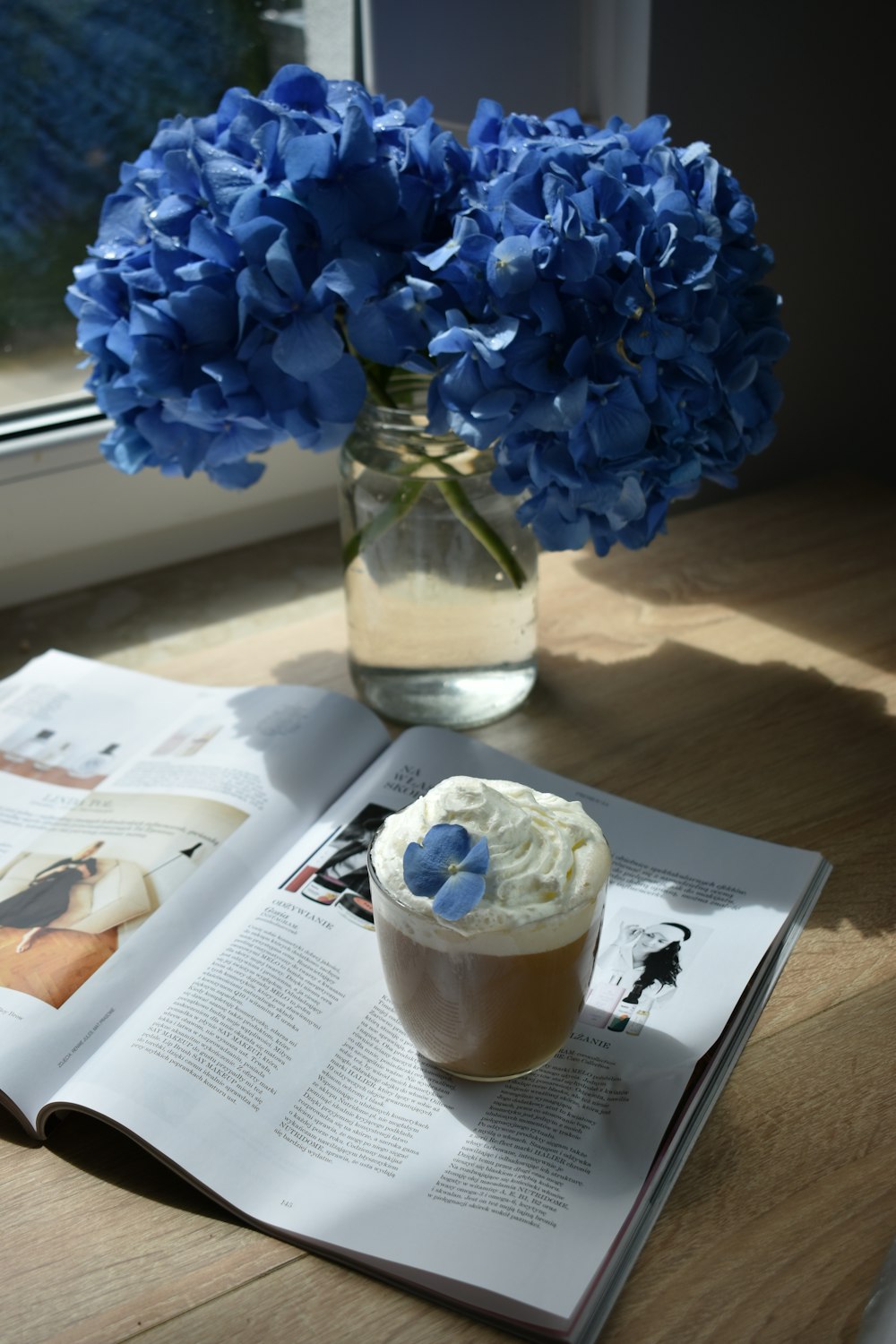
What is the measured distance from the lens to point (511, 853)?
58 centimetres

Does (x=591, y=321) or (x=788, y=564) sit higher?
(x=591, y=321)

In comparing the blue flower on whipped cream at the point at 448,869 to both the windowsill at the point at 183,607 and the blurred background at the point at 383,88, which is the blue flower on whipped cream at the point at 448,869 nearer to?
the windowsill at the point at 183,607

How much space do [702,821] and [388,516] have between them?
0.30 m

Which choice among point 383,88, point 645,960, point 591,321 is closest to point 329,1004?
point 645,960

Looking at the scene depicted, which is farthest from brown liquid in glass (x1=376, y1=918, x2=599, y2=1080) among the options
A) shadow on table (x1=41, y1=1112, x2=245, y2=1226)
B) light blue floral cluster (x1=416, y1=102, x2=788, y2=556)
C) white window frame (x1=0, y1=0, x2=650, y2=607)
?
white window frame (x1=0, y1=0, x2=650, y2=607)

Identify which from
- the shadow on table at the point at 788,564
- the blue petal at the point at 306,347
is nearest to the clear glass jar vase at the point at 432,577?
the blue petal at the point at 306,347

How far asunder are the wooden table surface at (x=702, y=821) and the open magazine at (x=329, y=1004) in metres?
0.02

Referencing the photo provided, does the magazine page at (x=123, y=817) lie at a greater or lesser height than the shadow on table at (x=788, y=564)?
greater

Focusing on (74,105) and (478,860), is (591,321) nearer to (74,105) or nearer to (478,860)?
(478,860)

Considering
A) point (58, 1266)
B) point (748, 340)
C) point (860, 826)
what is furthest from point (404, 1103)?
point (748, 340)

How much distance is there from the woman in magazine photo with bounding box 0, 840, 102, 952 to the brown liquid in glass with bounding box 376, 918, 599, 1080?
0.73 feet

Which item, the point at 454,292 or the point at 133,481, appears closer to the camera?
the point at 454,292

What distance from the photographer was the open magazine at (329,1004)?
562mm

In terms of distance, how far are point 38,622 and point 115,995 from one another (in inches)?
20.7
